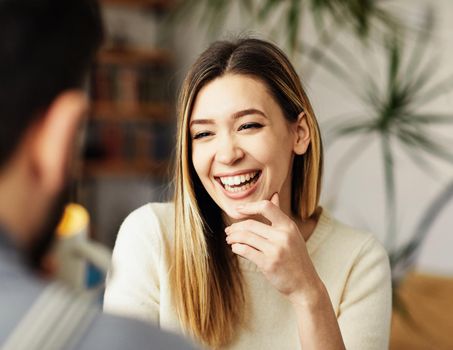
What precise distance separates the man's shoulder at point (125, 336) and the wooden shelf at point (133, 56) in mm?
4578

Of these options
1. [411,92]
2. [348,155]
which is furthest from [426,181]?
[411,92]

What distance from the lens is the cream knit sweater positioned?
1289 mm

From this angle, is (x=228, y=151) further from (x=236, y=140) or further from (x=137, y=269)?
(x=137, y=269)

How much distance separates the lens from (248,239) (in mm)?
1145

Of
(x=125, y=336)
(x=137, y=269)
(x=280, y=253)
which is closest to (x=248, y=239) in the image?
(x=280, y=253)

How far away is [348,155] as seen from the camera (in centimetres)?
403

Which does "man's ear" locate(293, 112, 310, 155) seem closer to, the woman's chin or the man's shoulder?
the woman's chin

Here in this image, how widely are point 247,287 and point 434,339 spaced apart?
7.03 feet

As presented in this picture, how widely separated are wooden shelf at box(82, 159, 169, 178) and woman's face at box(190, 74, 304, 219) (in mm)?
3780

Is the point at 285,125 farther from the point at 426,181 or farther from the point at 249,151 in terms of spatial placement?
the point at 426,181

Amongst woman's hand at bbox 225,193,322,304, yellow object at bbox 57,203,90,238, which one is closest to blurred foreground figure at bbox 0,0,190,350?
woman's hand at bbox 225,193,322,304

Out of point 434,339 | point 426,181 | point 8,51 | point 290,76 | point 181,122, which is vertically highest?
point 426,181

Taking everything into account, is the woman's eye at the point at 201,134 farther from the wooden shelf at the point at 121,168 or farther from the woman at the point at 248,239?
the wooden shelf at the point at 121,168

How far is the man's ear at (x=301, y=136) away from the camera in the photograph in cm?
129
